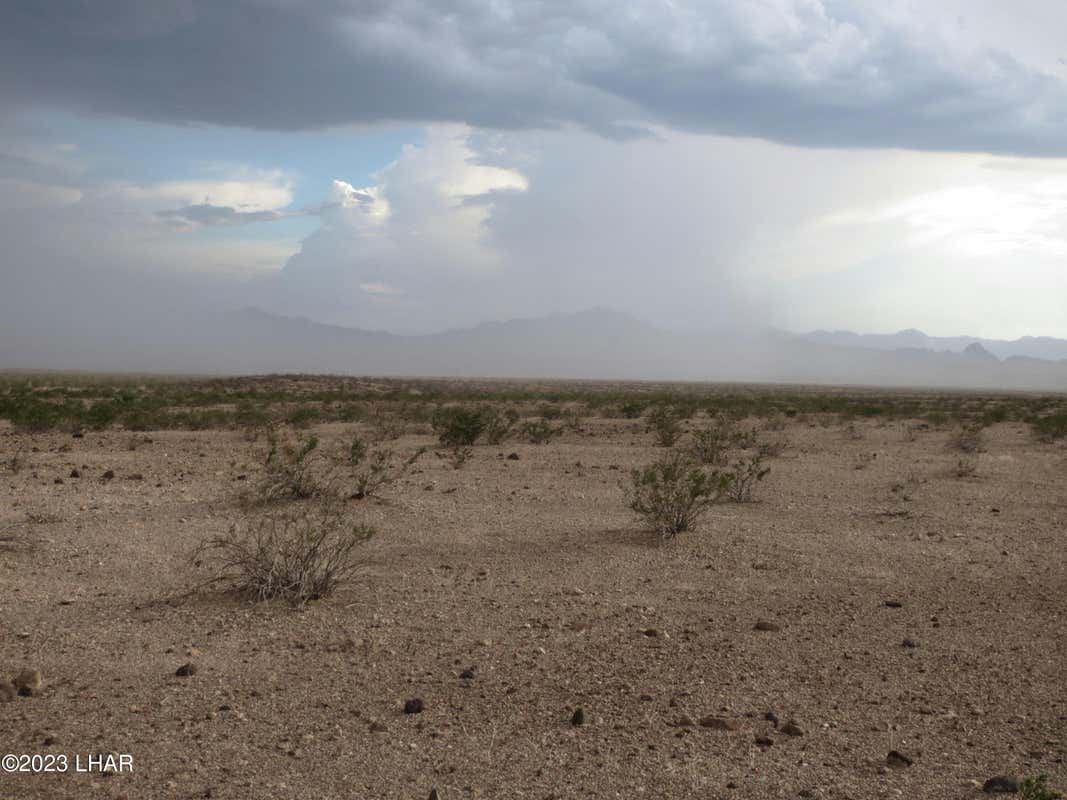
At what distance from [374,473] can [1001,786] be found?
10.6 meters

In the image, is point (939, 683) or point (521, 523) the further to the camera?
point (521, 523)

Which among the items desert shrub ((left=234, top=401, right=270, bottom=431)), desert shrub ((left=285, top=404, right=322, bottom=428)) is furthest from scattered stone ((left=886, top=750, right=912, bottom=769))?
desert shrub ((left=285, top=404, right=322, bottom=428))

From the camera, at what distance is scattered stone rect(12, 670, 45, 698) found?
18.5ft

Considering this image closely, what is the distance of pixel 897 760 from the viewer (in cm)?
491

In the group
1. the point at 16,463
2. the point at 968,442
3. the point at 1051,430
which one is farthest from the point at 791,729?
the point at 1051,430

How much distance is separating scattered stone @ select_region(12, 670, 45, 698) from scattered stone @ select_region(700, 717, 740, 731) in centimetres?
425

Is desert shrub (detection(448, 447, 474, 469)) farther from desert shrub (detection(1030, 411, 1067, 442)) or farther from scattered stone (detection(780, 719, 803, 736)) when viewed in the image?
desert shrub (detection(1030, 411, 1067, 442))

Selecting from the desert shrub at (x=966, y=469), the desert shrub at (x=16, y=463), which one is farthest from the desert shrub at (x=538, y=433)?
the desert shrub at (x=16, y=463)

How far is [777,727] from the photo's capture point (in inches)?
212

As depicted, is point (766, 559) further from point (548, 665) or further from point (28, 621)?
point (28, 621)

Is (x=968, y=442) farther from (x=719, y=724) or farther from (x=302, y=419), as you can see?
(x=719, y=724)

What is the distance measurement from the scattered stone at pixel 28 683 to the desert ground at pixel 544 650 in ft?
0.14

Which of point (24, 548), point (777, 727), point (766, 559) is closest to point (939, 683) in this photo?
point (777, 727)

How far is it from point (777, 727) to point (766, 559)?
4683 mm
